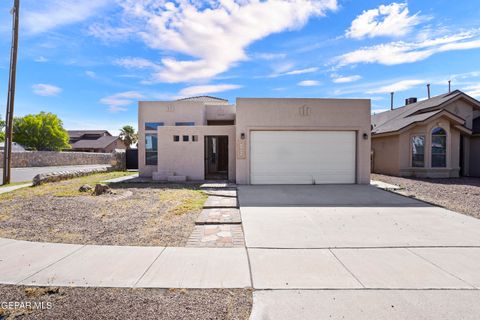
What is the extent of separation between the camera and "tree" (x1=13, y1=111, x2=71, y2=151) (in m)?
41.9

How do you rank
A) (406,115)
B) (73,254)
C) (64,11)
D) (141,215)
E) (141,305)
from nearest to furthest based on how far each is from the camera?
(141,305), (73,254), (141,215), (64,11), (406,115)

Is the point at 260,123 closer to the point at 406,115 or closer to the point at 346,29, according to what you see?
the point at 346,29

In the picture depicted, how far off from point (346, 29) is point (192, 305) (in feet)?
42.5

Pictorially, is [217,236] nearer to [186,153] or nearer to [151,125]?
[186,153]

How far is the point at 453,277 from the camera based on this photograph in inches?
136

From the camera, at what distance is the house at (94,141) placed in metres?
51.0

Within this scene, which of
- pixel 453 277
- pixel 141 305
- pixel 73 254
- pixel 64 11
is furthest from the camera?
pixel 64 11

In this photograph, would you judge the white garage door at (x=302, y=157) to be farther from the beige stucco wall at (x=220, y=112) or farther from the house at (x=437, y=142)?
the house at (x=437, y=142)

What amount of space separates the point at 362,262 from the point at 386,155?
1618cm

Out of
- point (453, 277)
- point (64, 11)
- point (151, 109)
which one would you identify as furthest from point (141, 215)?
point (151, 109)

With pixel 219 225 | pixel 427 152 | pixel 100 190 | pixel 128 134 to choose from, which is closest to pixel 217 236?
pixel 219 225

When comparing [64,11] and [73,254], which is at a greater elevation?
[64,11]

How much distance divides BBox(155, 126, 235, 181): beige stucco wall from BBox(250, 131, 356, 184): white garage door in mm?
1669

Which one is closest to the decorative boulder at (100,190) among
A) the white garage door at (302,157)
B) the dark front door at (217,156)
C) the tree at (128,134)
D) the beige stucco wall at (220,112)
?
the white garage door at (302,157)
